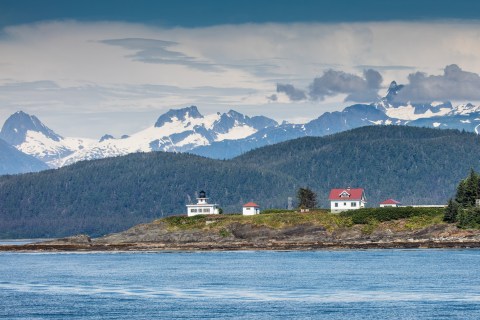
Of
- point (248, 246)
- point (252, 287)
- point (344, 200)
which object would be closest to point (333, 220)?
point (248, 246)

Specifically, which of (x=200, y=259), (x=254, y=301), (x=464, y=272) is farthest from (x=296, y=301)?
(x=200, y=259)

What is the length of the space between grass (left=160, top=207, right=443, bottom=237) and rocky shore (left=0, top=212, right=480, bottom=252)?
0.61ft

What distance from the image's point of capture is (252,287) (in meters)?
104

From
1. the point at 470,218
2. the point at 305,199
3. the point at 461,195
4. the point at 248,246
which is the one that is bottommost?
the point at 248,246

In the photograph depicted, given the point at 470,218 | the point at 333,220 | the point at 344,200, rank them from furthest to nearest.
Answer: the point at 344,200, the point at 333,220, the point at 470,218

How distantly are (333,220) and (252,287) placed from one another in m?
75.6

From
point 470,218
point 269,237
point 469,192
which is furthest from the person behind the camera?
point 269,237

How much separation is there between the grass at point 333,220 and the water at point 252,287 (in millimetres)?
17581

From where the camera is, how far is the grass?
172250 mm

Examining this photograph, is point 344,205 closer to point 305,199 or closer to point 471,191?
point 305,199

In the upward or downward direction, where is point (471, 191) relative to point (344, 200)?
downward

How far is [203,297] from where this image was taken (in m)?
96.6

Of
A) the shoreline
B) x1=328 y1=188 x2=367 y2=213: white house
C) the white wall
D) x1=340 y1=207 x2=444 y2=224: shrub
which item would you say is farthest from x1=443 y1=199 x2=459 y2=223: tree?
the white wall

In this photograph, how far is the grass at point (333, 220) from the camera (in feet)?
565
